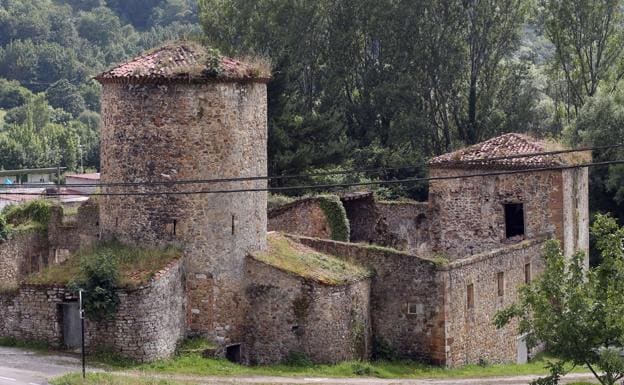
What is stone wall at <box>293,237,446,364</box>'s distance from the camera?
40.4m

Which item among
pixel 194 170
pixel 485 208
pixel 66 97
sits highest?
pixel 66 97

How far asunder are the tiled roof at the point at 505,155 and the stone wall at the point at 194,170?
11225 mm

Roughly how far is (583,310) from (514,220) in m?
15.8

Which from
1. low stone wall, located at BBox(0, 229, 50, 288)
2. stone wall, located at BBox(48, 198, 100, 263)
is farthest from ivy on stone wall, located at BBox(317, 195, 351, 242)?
low stone wall, located at BBox(0, 229, 50, 288)

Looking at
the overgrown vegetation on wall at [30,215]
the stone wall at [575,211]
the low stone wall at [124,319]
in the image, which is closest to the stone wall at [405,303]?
the low stone wall at [124,319]

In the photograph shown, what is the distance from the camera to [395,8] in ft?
242

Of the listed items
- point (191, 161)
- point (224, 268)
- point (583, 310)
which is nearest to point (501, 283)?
point (224, 268)

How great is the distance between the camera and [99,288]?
3650cm

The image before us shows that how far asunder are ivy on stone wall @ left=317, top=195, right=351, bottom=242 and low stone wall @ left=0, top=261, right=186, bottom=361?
31.4ft

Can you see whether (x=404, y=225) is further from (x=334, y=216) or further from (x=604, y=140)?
(x=604, y=140)

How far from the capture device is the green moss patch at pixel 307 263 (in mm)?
39062

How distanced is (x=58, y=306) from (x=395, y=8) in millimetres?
39359

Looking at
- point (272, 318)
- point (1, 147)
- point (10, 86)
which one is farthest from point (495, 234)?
point (10, 86)

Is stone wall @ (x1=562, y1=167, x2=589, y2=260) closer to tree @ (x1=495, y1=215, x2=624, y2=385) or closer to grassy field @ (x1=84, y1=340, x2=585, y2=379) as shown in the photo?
grassy field @ (x1=84, y1=340, x2=585, y2=379)
